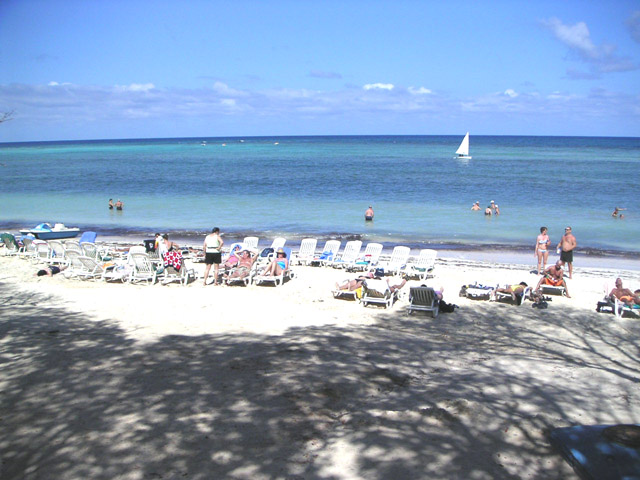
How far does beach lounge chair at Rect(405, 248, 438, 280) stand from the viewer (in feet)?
Answer: 46.0

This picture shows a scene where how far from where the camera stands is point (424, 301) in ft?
34.4

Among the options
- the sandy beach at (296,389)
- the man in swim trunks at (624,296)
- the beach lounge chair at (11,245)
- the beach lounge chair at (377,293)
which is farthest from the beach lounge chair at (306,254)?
the beach lounge chair at (11,245)

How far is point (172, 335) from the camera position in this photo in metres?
8.09

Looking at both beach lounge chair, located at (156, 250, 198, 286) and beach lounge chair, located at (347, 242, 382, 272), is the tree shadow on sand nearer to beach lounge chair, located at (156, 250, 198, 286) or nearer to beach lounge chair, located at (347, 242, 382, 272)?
beach lounge chair, located at (156, 250, 198, 286)

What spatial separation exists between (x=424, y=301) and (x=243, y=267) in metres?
4.40

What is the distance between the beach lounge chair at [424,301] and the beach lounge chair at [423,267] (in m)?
3.46

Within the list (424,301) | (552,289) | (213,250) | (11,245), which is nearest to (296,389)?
(424,301)

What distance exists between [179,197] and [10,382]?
108ft

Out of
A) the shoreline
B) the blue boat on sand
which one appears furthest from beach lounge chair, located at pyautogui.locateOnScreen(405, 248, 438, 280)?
the blue boat on sand

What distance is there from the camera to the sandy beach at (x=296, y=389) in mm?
4609

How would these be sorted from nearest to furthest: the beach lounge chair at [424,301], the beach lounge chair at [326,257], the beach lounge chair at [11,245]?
the beach lounge chair at [424,301] → the beach lounge chair at [326,257] → the beach lounge chair at [11,245]

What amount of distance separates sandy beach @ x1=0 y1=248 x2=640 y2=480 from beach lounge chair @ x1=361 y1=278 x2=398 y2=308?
37cm

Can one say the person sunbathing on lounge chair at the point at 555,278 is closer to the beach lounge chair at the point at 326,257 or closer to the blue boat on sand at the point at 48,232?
the beach lounge chair at the point at 326,257

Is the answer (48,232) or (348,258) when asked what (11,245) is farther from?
(348,258)
